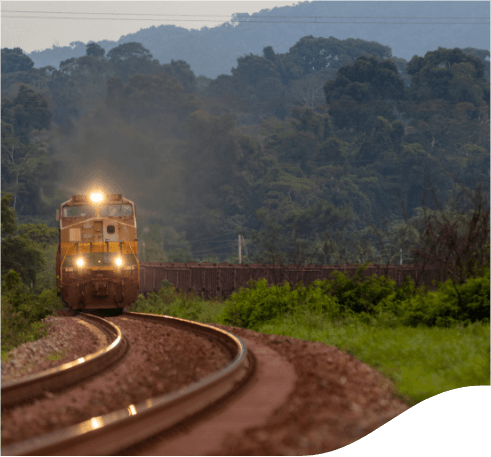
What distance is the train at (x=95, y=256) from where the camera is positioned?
48.6 ft

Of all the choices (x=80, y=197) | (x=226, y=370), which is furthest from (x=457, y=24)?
(x=80, y=197)

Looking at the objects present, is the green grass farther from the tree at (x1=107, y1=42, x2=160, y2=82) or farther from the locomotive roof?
the tree at (x1=107, y1=42, x2=160, y2=82)

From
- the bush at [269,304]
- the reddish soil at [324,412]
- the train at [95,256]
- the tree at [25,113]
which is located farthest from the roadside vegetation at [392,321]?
the tree at [25,113]

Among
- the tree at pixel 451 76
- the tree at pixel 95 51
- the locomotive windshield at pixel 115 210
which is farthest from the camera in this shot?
the tree at pixel 95 51

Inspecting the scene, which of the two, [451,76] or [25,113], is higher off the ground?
[25,113]

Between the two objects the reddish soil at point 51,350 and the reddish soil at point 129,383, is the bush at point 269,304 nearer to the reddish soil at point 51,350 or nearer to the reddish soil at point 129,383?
the reddish soil at point 129,383

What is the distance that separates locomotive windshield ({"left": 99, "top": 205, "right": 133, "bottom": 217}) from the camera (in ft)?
50.7

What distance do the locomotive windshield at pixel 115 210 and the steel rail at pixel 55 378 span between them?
7935 millimetres

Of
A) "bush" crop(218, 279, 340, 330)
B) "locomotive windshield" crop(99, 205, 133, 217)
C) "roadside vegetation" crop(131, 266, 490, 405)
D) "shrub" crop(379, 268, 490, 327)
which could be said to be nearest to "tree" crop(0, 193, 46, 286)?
"locomotive windshield" crop(99, 205, 133, 217)

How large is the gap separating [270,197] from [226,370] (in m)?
55.9

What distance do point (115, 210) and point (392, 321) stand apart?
9.30 metres

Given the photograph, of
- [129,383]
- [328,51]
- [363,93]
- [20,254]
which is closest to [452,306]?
[129,383]

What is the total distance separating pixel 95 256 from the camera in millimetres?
15062

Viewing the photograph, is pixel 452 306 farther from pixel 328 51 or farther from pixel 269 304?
pixel 328 51
